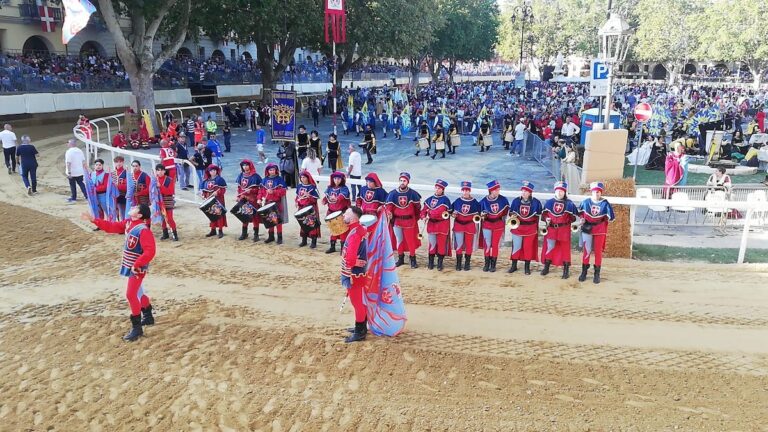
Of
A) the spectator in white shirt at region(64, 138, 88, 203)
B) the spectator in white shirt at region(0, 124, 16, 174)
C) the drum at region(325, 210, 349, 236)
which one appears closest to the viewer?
the drum at region(325, 210, 349, 236)

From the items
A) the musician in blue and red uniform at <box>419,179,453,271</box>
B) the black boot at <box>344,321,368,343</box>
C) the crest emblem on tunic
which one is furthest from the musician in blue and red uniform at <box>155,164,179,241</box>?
the black boot at <box>344,321,368,343</box>

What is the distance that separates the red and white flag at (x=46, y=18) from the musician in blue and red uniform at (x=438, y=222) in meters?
33.9

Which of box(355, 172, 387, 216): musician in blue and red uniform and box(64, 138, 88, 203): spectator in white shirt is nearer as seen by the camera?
box(355, 172, 387, 216): musician in blue and red uniform

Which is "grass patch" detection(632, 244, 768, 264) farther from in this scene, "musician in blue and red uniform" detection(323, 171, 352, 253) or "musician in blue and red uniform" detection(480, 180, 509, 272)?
"musician in blue and red uniform" detection(323, 171, 352, 253)

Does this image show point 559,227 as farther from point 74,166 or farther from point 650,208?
point 74,166

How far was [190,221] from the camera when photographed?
42.9 ft

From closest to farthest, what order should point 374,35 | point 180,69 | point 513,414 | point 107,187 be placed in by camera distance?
point 513,414 < point 107,187 < point 374,35 < point 180,69

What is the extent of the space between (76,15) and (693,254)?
1677 centimetres

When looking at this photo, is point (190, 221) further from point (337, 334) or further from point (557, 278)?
point (557, 278)

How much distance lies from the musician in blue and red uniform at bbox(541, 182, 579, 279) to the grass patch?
2.00 metres

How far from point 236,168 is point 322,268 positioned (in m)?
11.5

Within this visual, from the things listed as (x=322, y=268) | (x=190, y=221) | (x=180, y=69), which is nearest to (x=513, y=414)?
(x=322, y=268)

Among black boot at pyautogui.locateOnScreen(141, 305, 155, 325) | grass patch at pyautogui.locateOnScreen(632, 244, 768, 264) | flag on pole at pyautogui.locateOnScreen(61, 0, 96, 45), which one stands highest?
flag on pole at pyautogui.locateOnScreen(61, 0, 96, 45)

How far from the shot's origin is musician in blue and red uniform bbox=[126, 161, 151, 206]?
11594 millimetres
